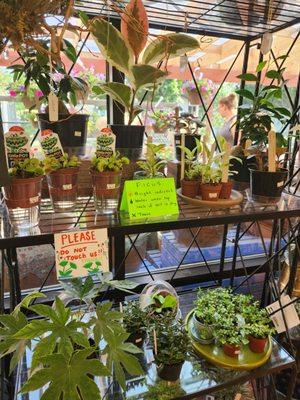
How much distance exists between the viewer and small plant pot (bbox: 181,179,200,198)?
91 cm

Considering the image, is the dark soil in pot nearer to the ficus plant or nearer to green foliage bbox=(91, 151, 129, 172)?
the ficus plant

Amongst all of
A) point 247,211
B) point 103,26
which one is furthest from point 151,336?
point 103,26

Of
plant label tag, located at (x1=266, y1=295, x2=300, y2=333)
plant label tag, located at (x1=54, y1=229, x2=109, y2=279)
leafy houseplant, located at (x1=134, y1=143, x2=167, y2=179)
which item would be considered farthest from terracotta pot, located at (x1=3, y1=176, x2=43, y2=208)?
plant label tag, located at (x1=266, y1=295, x2=300, y2=333)

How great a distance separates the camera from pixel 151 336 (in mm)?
933

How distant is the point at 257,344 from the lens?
1.00m

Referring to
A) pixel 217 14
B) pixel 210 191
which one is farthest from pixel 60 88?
pixel 217 14

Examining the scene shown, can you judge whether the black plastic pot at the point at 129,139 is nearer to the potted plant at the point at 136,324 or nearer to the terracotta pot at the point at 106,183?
the terracotta pot at the point at 106,183

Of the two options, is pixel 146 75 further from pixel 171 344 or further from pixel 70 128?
pixel 171 344

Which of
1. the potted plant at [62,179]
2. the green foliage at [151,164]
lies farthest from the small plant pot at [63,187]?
Result: the green foliage at [151,164]

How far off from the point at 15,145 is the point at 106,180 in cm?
24

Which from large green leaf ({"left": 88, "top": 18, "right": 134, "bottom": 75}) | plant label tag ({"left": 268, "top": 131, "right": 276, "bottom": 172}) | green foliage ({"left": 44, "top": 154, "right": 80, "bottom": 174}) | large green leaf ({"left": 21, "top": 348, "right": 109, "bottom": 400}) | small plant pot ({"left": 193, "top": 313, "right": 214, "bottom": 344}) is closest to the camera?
large green leaf ({"left": 21, "top": 348, "right": 109, "bottom": 400})

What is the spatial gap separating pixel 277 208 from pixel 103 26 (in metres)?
0.77

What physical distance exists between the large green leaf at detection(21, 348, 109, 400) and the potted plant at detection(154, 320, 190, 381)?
1.04 ft

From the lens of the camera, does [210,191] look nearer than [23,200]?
No
